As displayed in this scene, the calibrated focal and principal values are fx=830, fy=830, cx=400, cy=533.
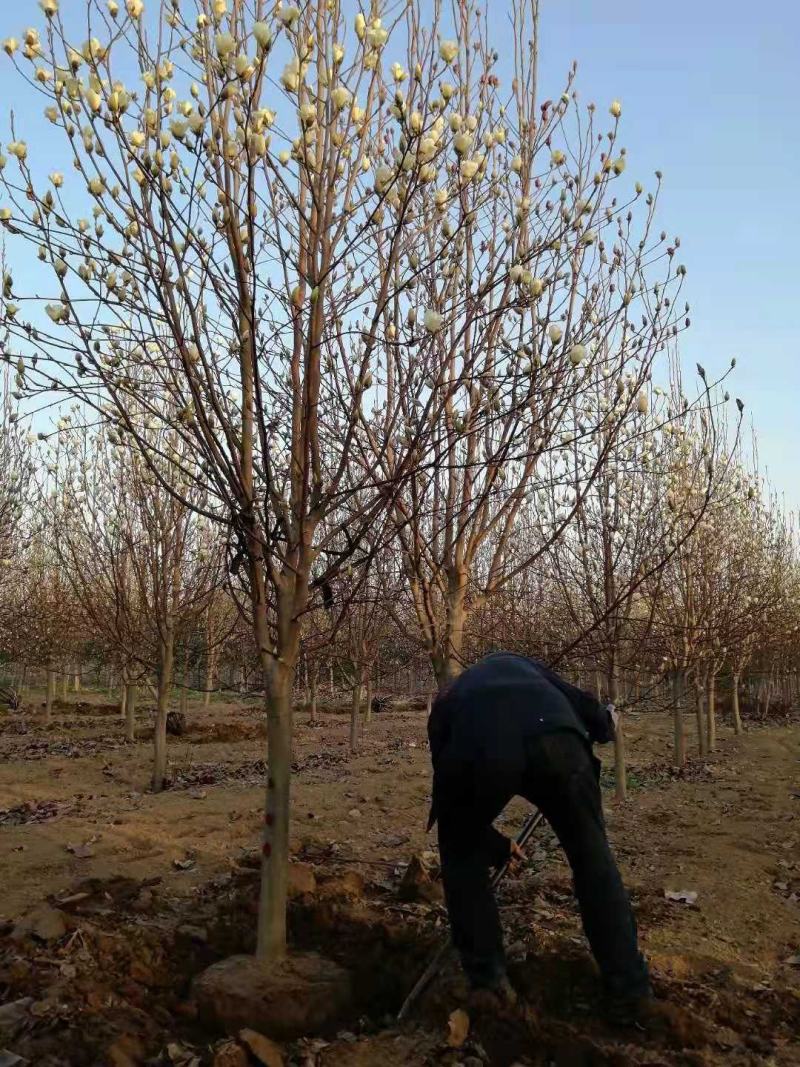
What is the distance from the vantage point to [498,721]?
309 centimetres

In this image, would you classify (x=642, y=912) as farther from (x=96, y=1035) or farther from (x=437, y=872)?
(x=96, y=1035)

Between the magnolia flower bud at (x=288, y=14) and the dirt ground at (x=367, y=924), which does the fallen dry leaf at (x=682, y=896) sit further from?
the magnolia flower bud at (x=288, y=14)

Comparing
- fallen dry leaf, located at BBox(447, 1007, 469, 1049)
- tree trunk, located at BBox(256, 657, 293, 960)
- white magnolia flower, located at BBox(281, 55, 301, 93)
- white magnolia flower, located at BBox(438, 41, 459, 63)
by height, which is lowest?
fallen dry leaf, located at BBox(447, 1007, 469, 1049)

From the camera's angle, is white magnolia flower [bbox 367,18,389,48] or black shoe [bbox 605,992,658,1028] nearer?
white magnolia flower [bbox 367,18,389,48]

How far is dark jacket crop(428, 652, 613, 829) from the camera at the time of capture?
3039 mm

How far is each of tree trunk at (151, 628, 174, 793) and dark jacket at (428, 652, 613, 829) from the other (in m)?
6.05

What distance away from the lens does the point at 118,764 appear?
36.1 ft

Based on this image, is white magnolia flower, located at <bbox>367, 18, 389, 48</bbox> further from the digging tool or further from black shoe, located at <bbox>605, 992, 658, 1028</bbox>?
black shoe, located at <bbox>605, 992, 658, 1028</bbox>

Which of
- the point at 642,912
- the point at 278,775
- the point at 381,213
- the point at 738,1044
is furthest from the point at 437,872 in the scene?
the point at 381,213

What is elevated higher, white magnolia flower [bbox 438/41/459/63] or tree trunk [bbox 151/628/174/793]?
white magnolia flower [bbox 438/41/459/63]

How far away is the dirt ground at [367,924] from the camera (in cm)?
285

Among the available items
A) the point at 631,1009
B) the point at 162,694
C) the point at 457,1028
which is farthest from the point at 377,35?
the point at 162,694

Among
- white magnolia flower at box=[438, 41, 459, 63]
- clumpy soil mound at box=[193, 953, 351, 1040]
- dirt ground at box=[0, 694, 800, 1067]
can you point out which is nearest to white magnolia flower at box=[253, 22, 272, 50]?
white magnolia flower at box=[438, 41, 459, 63]

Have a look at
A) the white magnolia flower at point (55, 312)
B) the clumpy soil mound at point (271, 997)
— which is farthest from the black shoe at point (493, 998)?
the white magnolia flower at point (55, 312)
